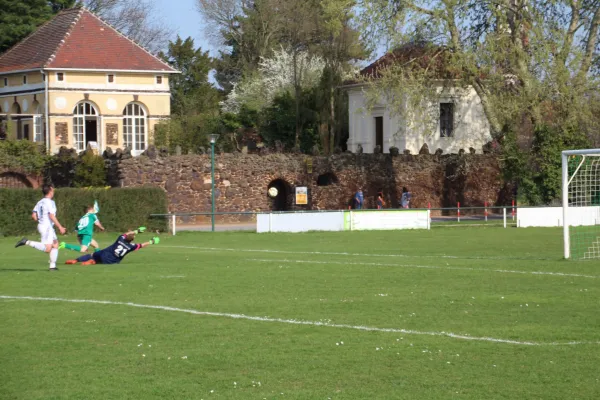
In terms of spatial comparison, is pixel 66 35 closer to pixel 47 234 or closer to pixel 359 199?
pixel 359 199

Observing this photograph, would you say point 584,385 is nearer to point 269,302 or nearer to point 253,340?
point 253,340

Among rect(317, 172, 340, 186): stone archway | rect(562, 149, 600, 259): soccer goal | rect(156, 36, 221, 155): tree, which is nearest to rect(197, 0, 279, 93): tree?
rect(156, 36, 221, 155): tree

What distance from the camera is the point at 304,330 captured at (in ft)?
42.6

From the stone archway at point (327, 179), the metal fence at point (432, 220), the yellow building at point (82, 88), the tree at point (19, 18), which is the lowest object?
the metal fence at point (432, 220)

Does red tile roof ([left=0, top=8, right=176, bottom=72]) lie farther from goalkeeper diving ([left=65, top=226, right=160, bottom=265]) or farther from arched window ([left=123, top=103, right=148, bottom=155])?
goalkeeper diving ([left=65, top=226, right=160, bottom=265])

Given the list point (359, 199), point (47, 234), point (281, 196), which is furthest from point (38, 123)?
point (47, 234)

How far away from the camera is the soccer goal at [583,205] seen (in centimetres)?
2627

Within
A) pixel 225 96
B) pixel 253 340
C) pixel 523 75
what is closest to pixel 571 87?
pixel 523 75

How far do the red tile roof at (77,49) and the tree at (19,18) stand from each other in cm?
238

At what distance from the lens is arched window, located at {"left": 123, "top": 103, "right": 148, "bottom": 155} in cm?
6400

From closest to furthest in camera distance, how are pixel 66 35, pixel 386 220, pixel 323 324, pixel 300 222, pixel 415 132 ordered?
pixel 323 324
pixel 300 222
pixel 386 220
pixel 415 132
pixel 66 35

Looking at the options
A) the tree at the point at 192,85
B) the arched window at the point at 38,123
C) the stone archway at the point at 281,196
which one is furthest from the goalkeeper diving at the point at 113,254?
the tree at the point at 192,85

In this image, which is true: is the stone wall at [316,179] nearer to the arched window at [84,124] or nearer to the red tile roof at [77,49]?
the arched window at [84,124]

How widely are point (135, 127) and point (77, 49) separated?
593 centimetres
